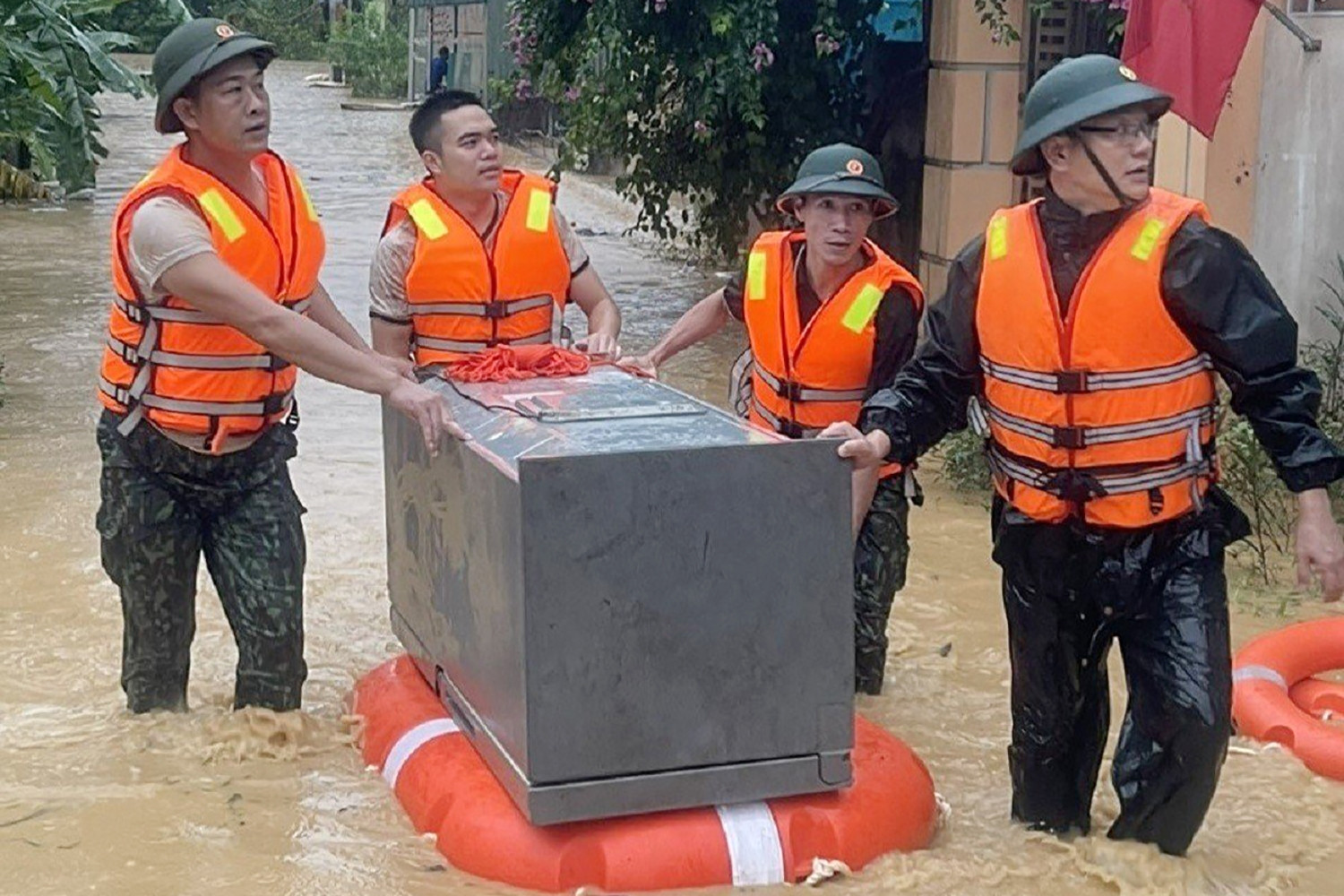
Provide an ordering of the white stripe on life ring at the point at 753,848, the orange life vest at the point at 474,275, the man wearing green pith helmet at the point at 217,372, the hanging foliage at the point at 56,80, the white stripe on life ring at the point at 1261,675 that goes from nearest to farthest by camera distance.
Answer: the white stripe on life ring at the point at 753,848, the man wearing green pith helmet at the point at 217,372, the white stripe on life ring at the point at 1261,675, the orange life vest at the point at 474,275, the hanging foliage at the point at 56,80

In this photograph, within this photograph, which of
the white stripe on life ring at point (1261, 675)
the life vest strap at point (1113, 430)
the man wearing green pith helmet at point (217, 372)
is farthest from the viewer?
the white stripe on life ring at point (1261, 675)

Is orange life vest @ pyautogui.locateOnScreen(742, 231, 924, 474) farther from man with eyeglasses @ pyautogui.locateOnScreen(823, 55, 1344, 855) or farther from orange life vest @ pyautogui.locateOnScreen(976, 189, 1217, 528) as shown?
orange life vest @ pyautogui.locateOnScreen(976, 189, 1217, 528)

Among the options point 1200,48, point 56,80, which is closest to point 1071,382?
point 1200,48

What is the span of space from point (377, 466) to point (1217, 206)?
411cm

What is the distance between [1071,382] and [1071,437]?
4.8 inches

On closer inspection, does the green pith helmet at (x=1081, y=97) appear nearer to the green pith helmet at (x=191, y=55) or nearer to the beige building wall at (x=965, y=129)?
the green pith helmet at (x=191, y=55)

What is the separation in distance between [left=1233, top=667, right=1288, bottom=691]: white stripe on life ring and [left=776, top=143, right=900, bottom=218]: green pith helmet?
1.70 meters

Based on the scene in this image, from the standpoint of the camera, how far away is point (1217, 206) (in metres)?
8.66

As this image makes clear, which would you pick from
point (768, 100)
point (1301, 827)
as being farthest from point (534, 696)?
point (768, 100)

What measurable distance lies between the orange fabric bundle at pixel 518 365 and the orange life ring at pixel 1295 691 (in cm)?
212

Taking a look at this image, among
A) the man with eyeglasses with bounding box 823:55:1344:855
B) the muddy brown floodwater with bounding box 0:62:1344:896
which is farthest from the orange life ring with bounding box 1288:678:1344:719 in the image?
the man with eyeglasses with bounding box 823:55:1344:855

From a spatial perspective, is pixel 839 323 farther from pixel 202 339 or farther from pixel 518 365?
pixel 202 339

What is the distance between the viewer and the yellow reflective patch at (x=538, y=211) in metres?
6.04

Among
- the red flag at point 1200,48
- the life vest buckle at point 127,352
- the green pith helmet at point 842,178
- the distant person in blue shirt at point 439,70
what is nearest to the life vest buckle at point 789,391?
the green pith helmet at point 842,178
